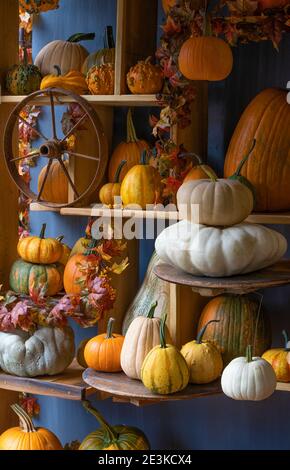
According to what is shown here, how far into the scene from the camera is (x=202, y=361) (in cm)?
260

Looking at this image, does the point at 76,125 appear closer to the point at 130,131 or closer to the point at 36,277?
the point at 130,131

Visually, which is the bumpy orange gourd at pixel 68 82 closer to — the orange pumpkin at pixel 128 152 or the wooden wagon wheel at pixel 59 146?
the wooden wagon wheel at pixel 59 146

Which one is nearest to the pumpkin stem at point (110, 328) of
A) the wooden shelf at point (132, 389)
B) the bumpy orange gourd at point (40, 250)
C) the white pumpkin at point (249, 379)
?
the wooden shelf at point (132, 389)

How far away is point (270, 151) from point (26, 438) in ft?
4.37

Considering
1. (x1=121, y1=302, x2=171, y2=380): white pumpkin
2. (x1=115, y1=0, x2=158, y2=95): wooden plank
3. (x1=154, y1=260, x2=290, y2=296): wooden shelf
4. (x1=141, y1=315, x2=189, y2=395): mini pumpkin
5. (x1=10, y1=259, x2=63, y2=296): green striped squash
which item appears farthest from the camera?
(x1=10, y1=259, x2=63, y2=296): green striped squash

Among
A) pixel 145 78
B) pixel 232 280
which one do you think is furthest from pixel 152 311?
pixel 145 78

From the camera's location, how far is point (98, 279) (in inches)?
112

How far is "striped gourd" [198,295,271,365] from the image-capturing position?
268cm

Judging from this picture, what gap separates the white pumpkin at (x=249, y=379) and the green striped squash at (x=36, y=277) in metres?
0.80

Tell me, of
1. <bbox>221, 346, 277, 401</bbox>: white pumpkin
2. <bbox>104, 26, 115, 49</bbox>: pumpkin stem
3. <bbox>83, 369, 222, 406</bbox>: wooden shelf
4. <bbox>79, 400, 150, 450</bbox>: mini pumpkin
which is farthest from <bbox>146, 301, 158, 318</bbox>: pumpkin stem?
<bbox>104, 26, 115, 49</bbox>: pumpkin stem

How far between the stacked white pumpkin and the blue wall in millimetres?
461

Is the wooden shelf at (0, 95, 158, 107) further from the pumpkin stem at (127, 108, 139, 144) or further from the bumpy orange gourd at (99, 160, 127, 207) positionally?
the bumpy orange gourd at (99, 160, 127, 207)

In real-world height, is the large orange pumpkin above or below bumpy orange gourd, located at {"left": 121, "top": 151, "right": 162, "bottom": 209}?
above

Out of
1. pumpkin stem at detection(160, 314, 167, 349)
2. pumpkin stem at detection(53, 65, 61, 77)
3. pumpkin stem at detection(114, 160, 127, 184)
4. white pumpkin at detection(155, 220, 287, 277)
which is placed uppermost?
pumpkin stem at detection(53, 65, 61, 77)
